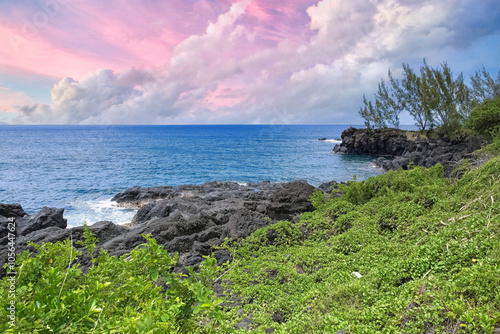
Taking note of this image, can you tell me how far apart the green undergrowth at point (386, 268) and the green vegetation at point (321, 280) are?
3 centimetres

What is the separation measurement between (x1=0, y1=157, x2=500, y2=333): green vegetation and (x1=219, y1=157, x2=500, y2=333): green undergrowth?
0.09 ft

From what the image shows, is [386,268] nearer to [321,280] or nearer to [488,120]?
[321,280]

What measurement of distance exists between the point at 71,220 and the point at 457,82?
226 ft

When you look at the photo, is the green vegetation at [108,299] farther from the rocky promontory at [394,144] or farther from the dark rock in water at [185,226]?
the rocky promontory at [394,144]

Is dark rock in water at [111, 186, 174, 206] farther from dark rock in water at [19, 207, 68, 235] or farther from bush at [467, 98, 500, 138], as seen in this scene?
bush at [467, 98, 500, 138]

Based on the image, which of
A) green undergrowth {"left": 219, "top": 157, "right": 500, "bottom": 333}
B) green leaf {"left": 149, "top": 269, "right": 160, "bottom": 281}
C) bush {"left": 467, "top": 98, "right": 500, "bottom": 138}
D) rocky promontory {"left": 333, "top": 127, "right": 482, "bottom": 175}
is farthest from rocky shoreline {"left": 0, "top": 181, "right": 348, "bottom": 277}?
rocky promontory {"left": 333, "top": 127, "right": 482, "bottom": 175}

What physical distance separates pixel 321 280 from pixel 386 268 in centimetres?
177

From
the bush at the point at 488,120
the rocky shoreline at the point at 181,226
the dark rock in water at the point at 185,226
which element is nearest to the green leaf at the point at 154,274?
the rocky shoreline at the point at 181,226

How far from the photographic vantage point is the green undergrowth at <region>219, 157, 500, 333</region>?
425 centimetres

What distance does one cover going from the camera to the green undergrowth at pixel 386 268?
4246 mm

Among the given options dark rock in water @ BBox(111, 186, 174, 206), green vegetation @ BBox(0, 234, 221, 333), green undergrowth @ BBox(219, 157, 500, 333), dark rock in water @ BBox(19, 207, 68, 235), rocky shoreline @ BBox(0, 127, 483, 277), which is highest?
green vegetation @ BBox(0, 234, 221, 333)

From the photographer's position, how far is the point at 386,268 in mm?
6109

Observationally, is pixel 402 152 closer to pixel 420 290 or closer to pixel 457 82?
pixel 457 82

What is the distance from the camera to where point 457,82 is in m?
54.3
